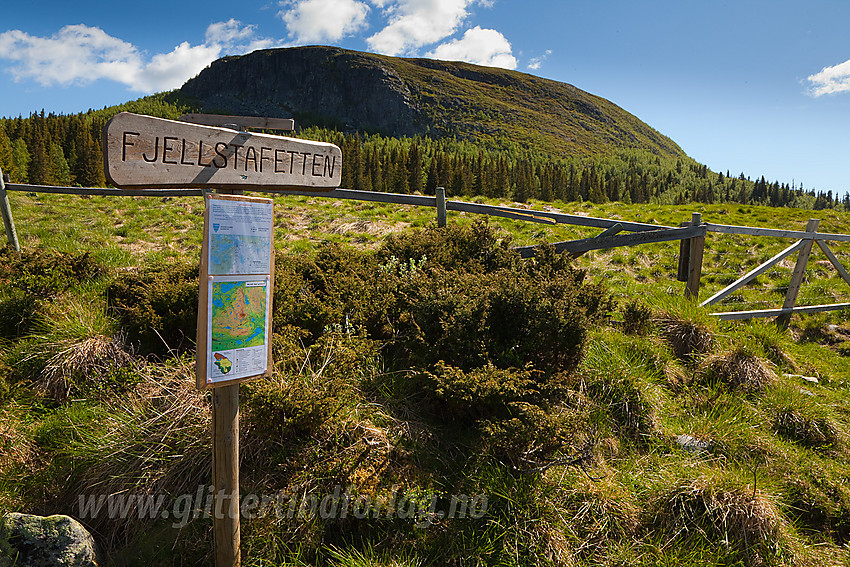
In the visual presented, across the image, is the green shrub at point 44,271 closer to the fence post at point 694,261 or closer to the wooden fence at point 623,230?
the wooden fence at point 623,230

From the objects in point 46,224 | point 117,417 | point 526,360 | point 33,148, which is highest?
point 33,148

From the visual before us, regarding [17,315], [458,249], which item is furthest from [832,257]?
[17,315]

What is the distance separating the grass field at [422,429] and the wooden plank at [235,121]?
71.4 inches

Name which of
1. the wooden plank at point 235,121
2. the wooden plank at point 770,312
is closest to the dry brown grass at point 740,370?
the wooden plank at point 770,312

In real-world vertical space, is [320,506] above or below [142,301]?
below

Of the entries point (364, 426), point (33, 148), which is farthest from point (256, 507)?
point (33, 148)

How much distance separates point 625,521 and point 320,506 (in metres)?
2.23

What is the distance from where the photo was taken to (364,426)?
3500 millimetres

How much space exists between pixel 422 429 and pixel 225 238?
2.21 metres

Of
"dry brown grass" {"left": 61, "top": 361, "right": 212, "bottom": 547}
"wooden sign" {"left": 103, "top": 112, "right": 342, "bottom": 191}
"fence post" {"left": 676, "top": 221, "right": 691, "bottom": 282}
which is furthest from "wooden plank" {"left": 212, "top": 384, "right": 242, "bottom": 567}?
"fence post" {"left": 676, "top": 221, "right": 691, "bottom": 282}

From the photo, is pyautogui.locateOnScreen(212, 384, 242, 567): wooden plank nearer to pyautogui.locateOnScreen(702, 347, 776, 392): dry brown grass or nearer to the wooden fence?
the wooden fence

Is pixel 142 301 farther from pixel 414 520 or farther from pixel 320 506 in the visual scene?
pixel 414 520

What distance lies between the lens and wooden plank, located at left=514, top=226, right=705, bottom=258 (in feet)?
19.8

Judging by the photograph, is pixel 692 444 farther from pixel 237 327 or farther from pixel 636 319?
pixel 237 327
